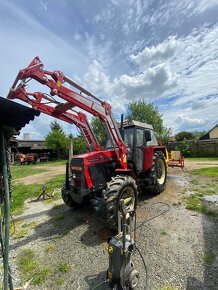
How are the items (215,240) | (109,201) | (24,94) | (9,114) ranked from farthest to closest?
(24,94) < (109,201) < (215,240) < (9,114)

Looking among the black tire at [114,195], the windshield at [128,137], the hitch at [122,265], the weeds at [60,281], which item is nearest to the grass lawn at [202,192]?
the black tire at [114,195]

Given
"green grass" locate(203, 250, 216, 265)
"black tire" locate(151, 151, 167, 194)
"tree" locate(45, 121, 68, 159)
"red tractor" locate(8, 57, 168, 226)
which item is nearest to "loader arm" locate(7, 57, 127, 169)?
"red tractor" locate(8, 57, 168, 226)

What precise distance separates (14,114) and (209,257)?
3653 millimetres

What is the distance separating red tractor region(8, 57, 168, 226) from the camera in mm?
4277

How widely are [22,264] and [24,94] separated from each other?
343 cm

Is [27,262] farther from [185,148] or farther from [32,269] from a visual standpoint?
[185,148]

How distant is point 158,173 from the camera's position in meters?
7.03

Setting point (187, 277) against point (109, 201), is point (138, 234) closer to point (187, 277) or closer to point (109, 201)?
point (109, 201)

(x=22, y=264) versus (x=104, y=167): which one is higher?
(x=104, y=167)

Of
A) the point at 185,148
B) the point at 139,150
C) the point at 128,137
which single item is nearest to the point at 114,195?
the point at 139,150

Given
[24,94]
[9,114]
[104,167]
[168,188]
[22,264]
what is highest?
[24,94]

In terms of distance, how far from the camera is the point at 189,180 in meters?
8.82

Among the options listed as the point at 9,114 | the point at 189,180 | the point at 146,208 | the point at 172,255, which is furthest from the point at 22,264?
the point at 189,180

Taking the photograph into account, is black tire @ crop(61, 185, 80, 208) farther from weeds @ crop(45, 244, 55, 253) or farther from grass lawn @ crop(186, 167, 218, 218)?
grass lawn @ crop(186, 167, 218, 218)
